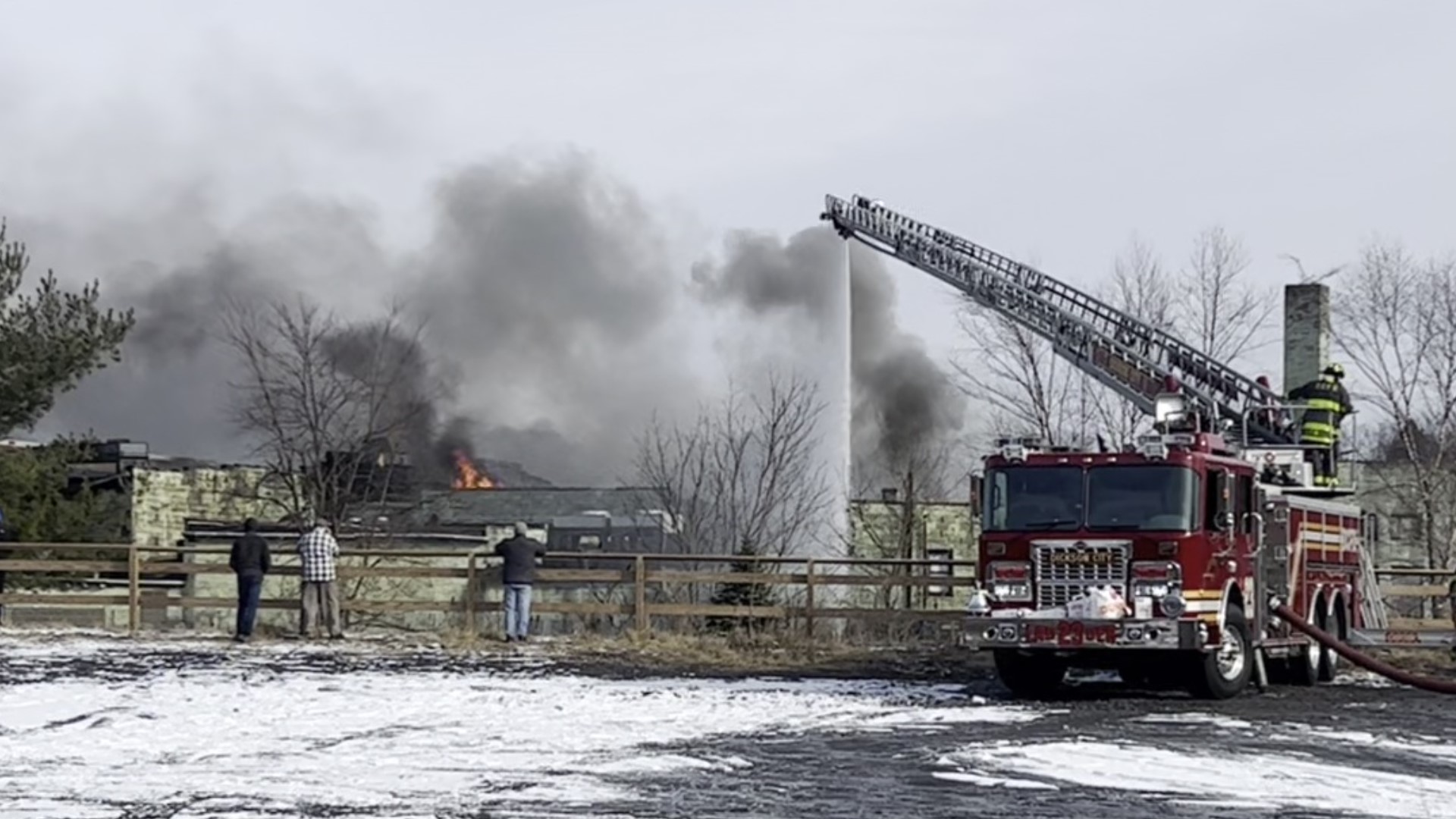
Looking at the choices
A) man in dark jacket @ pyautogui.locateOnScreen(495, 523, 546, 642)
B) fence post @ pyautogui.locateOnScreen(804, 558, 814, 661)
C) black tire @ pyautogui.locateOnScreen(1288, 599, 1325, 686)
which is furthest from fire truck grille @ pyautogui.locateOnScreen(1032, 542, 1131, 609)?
man in dark jacket @ pyautogui.locateOnScreen(495, 523, 546, 642)

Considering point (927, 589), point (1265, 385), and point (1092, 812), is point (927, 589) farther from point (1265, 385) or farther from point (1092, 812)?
point (1092, 812)

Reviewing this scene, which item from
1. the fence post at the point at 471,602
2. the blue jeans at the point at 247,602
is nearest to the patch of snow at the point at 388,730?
the blue jeans at the point at 247,602

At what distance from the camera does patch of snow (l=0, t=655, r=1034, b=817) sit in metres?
10.6

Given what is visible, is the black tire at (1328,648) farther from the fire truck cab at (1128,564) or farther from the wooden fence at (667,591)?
the wooden fence at (667,591)

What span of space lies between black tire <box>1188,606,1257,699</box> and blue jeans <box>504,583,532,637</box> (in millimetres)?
9240

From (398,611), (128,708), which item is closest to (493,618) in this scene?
(398,611)

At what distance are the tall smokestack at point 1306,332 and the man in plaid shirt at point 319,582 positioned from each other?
16.1m

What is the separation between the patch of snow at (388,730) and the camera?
10562 millimetres

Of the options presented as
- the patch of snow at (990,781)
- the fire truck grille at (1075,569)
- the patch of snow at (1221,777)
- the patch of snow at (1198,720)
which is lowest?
the patch of snow at (990,781)

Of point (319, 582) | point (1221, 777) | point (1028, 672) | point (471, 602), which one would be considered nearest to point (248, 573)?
point (319, 582)

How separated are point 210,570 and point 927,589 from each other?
963 centimetres

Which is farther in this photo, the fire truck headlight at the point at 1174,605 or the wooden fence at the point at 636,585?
the wooden fence at the point at 636,585

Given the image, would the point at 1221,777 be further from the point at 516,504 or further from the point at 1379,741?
the point at 516,504

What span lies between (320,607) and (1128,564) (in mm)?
11753
